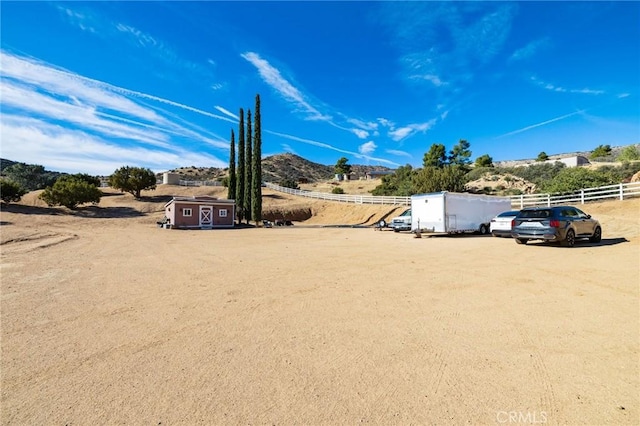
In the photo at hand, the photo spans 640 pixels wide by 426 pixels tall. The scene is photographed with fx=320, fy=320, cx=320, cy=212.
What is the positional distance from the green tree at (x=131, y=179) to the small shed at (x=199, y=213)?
18.9 m

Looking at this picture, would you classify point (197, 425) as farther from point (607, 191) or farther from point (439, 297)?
point (607, 191)

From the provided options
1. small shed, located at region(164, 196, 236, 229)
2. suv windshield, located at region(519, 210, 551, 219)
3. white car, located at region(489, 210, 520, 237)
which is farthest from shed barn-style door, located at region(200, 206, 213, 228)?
suv windshield, located at region(519, 210, 551, 219)

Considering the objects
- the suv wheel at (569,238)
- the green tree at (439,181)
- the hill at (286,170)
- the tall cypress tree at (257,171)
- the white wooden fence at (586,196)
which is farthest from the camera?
the hill at (286,170)

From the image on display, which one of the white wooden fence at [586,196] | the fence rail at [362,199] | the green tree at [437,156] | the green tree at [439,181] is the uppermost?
the green tree at [437,156]

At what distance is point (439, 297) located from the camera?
5848 millimetres

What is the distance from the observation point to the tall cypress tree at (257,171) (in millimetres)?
33938

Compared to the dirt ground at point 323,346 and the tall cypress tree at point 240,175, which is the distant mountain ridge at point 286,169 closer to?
the tall cypress tree at point 240,175

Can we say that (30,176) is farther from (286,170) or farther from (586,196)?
(586,196)

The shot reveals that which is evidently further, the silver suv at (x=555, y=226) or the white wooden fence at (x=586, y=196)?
the white wooden fence at (x=586, y=196)

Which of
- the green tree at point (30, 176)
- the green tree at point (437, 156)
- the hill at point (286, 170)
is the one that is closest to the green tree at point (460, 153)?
the green tree at point (437, 156)

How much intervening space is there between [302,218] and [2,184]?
3143 cm

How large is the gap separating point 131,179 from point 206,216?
2312cm

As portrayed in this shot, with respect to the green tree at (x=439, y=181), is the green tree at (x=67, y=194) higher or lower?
lower

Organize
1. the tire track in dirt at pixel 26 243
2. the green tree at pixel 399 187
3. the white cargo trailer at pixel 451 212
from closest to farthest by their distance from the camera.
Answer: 1. the tire track in dirt at pixel 26 243
2. the white cargo trailer at pixel 451 212
3. the green tree at pixel 399 187
